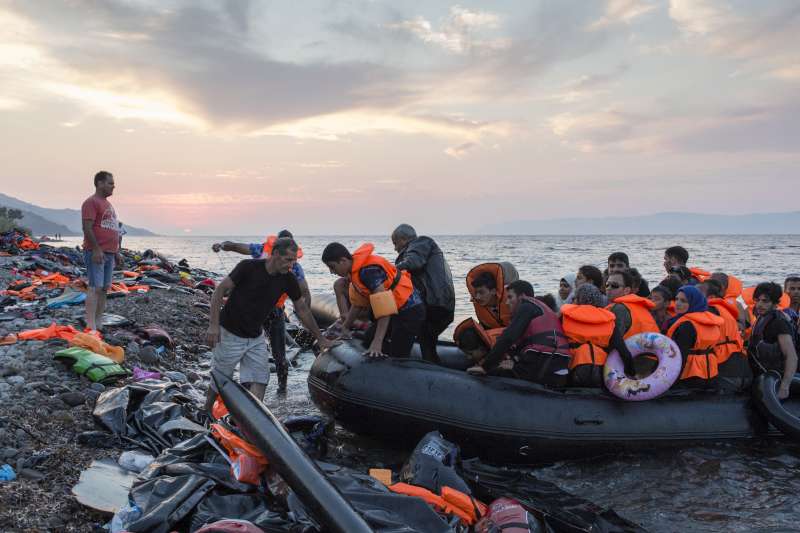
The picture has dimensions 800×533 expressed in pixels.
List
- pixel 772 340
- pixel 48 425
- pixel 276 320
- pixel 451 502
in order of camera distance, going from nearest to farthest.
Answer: pixel 451 502 < pixel 48 425 < pixel 772 340 < pixel 276 320

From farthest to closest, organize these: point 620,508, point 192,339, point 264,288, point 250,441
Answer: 1. point 192,339
2. point 264,288
3. point 620,508
4. point 250,441

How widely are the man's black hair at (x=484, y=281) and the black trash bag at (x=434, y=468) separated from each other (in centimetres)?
197

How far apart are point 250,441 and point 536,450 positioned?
278 centimetres

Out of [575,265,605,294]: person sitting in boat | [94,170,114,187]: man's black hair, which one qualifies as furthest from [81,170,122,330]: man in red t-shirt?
[575,265,605,294]: person sitting in boat

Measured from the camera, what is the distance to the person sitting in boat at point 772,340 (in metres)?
5.85

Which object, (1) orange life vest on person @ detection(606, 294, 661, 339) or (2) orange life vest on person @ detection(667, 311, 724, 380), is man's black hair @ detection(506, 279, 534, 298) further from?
(2) orange life vest on person @ detection(667, 311, 724, 380)

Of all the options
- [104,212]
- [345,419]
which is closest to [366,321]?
[345,419]

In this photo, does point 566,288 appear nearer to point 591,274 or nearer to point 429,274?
point 591,274

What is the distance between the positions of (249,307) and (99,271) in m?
2.99

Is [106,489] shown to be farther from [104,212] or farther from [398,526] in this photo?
[104,212]

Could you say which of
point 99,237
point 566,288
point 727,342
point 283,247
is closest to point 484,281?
point 283,247

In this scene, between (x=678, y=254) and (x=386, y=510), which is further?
(x=678, y=254)

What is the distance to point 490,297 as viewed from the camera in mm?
6117

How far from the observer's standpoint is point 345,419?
18.2 ft
